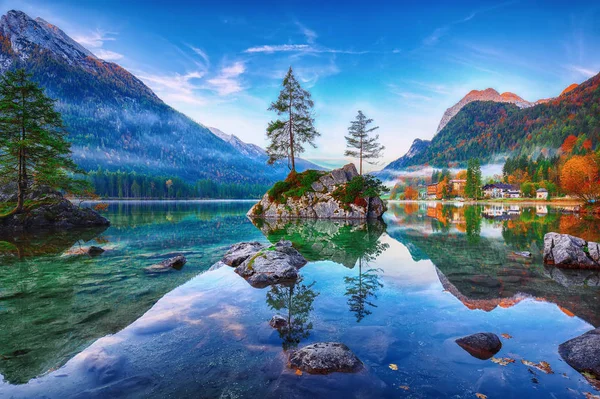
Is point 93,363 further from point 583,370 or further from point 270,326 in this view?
point 583,370

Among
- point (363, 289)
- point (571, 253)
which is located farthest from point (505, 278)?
point (363, 289)

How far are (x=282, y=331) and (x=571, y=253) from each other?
596 inches

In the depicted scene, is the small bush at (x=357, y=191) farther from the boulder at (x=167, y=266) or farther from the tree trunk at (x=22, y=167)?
the tree trunk at (x=22, y=167)

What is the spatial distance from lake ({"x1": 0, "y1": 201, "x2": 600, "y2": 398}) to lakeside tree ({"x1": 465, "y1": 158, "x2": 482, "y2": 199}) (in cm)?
11849

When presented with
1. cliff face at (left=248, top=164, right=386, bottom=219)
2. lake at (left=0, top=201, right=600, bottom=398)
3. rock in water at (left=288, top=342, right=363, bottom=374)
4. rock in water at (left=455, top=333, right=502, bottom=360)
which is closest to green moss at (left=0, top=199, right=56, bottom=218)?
lake at (left=0, top=201, right=600, bottom=398)

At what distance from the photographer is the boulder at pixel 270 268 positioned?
11.9 metres

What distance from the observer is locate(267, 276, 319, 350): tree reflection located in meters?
7.07

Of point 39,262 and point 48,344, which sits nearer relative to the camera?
point 48,344

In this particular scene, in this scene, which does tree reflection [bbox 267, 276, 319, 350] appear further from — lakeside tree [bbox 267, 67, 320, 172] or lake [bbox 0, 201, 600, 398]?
lakeside tree [bbox 267, 67, 320, 172]

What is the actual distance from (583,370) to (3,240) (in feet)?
108

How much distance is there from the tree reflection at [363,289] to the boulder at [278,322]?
6.74 ft

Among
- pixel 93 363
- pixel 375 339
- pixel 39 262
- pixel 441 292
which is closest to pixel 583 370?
pixel 375 339

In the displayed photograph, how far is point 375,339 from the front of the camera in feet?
22.6

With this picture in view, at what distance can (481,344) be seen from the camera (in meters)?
6.42
